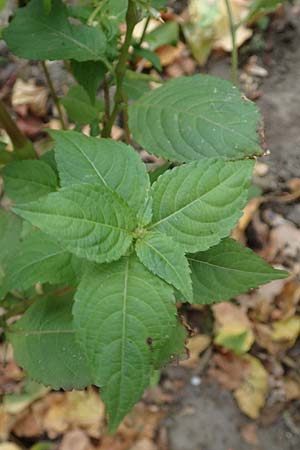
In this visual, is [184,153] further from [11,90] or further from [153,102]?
[11,90]

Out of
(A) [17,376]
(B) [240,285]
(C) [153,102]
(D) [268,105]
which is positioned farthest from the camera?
(D) [268,105]

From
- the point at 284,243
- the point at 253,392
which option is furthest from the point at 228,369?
the point at 284,243

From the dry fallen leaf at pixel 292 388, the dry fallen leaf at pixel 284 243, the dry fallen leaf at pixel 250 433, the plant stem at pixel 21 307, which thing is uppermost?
the plant stem at pixel 21 307

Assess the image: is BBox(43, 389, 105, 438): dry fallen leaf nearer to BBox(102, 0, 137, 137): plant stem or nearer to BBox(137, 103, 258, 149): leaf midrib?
BBox(102, 0, 137, 137): plant stem

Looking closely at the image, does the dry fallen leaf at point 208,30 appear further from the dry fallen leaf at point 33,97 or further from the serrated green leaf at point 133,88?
the serrated green leaf at point 133,88

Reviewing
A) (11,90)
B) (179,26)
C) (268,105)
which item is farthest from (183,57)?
(11,90)

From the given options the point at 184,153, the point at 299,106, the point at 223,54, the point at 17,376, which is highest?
the point at 184,153

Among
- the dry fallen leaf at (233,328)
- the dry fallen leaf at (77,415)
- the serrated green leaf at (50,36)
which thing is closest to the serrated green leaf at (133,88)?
the serrated green leaf at (50,36)
